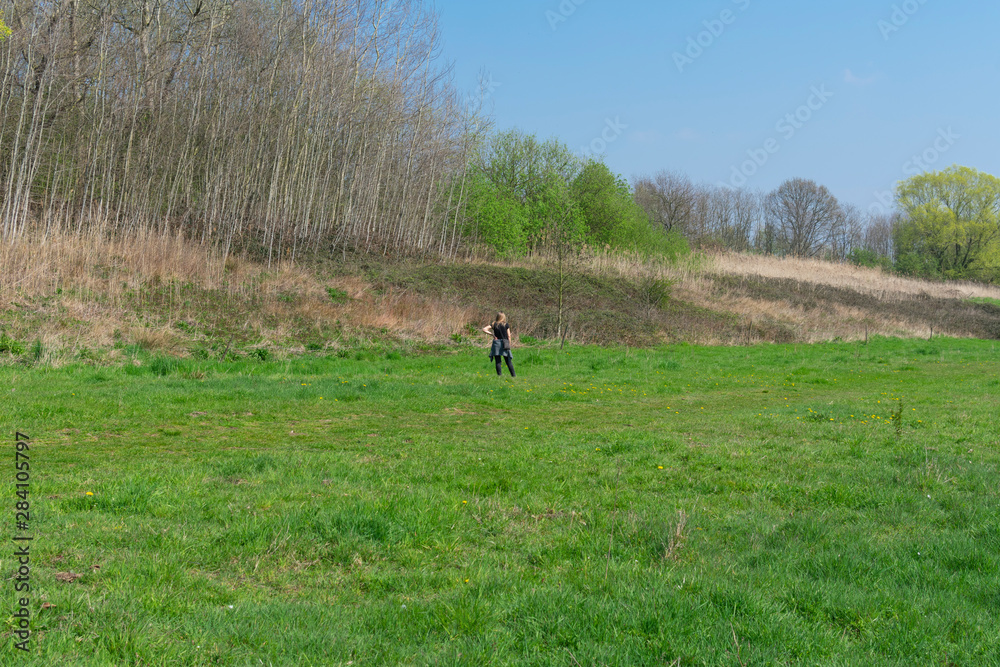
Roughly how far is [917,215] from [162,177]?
262ft

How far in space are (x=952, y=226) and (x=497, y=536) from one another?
85768 millimetres

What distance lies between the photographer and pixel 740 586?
13.9 feet

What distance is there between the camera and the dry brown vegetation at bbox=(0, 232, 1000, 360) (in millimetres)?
18969

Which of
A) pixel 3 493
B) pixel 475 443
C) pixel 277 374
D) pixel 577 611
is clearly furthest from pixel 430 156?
pixel 577 611

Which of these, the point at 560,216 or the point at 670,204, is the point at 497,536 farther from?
the point at 670,204

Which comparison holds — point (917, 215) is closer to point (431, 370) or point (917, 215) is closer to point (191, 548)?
point (431, 370)

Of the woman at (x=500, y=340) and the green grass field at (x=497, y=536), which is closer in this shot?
the green grass field at (x=497, y=536)

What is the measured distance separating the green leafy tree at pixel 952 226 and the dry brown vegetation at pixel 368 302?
94.4 ft

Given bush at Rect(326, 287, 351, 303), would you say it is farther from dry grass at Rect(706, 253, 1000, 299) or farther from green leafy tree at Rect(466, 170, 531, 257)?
dry grass at Rect(706, 253, 1000, 299)

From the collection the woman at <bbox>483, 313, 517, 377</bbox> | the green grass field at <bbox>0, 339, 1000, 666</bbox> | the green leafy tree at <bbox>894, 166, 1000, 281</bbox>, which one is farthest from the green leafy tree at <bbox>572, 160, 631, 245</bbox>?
the green leafy tree at <bbox>894, 166, 1000, 281</bbox>

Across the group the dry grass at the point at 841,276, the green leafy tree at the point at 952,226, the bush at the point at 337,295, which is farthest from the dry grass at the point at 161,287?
the green leafy tree at the point at 952,226

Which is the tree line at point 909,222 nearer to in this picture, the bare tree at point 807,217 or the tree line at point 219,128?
the bare tree at point 807,217

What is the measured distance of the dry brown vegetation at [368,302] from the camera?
1897 centimetres

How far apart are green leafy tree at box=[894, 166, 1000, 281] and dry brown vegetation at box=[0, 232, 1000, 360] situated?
28771 millimetres
